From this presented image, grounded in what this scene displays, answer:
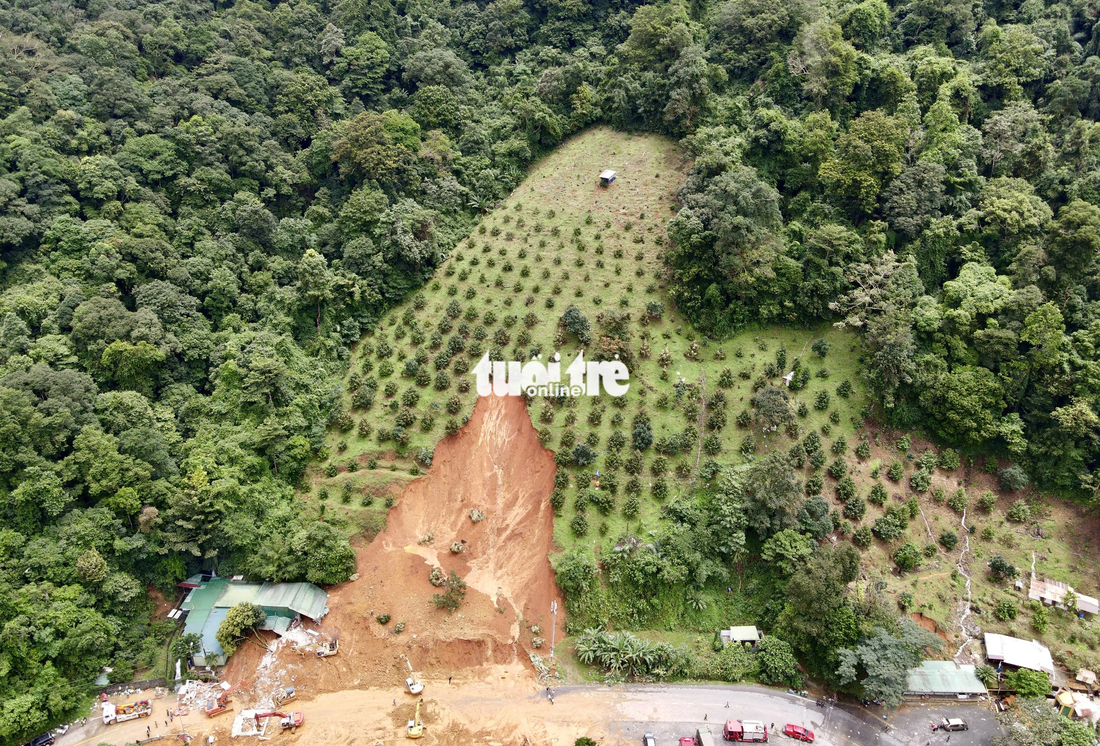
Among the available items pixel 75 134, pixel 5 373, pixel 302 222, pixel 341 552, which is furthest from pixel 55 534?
pixel 75 134

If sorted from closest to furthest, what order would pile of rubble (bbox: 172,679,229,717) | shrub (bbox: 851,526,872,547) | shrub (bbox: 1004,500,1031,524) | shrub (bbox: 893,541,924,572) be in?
pile of rubble (bbox: 172,679,229,717) → shrub (bbox: 893,541,924,572) → shrub (bbox: 851,526,872,547) → shrub (bbox: 1004,500,1031,524)

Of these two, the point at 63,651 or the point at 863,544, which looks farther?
the point at 863,544

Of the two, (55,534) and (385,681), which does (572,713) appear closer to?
(385,681)

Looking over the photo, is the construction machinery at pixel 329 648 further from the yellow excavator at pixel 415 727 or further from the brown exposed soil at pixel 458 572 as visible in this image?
the yellow excavator at pixel 415 727

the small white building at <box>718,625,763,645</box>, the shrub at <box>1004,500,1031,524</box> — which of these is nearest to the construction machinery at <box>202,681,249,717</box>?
the small white building at <box>718,625,763,645</box>

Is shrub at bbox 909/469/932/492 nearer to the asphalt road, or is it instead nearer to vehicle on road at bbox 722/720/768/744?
the asphalt road

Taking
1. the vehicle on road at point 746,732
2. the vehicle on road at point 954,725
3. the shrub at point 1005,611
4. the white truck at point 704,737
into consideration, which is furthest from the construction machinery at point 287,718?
the shrub at point 1005,611

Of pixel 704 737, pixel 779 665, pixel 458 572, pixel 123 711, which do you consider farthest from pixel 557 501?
pixel 123 711
